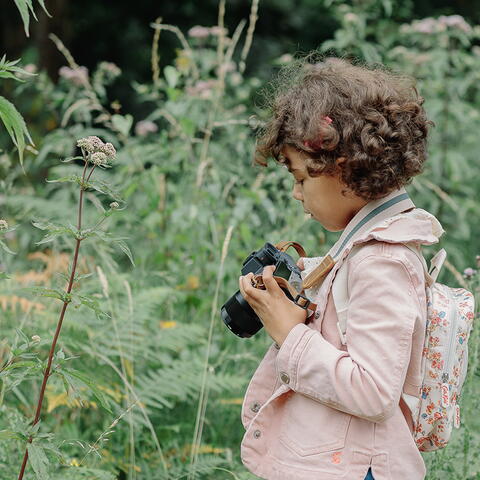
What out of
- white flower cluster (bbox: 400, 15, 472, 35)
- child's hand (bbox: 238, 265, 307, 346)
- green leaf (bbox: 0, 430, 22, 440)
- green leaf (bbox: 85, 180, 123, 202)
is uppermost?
white flower cluster (bbox: 400, 15, 472, 35)

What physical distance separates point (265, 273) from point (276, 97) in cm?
52

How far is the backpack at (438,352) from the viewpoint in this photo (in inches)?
71.0

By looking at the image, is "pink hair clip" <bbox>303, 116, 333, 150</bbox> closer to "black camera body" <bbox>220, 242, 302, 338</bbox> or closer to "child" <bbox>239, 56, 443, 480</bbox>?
"child" <bbox>239, 56, 443, 480</bbox>

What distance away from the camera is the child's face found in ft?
6.23

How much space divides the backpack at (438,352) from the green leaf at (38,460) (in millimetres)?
701

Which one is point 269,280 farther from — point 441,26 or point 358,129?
point 441,26

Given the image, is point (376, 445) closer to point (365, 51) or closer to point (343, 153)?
point (343, 153)

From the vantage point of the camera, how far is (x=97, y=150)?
176 cm

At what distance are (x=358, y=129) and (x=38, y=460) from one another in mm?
1029

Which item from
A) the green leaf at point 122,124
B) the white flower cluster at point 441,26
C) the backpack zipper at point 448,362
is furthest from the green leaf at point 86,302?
the white flower cluster at point 441,26

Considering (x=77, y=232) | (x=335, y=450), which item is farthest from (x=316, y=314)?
(x=77, y=232)

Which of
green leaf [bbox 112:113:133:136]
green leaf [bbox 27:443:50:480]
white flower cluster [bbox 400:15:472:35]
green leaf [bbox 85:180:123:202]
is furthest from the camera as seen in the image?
white flower cluster [bbox 400:15:472:35]

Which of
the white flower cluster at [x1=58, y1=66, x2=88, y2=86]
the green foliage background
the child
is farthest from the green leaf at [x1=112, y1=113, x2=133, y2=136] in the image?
the child

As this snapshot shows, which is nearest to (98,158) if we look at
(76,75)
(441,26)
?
(76,75)
